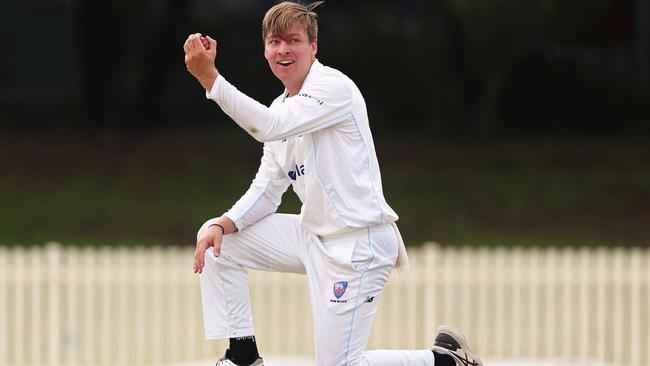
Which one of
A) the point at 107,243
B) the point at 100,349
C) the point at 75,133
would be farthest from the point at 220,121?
the point at 100,349

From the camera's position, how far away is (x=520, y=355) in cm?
1122

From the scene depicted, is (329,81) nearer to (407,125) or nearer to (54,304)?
(54,304)

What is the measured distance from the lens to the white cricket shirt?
502 cm

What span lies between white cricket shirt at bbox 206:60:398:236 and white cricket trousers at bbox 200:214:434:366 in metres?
0.09

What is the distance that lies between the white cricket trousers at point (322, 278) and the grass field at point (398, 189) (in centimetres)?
1075

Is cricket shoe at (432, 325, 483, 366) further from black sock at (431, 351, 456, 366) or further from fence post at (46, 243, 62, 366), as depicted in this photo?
fence post at (46, 243, 62, 366)

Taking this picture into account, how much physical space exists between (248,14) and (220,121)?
14.0 ft

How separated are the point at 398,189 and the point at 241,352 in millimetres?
13504

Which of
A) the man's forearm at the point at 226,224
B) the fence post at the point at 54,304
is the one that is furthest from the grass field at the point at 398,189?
the man's forearm at the point at 226,224

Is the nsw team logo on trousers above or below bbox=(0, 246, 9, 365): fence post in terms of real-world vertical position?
above

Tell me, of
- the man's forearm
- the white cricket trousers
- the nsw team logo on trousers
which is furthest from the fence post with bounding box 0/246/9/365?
the nsw team logo on trousers

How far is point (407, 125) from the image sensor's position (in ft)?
81.0

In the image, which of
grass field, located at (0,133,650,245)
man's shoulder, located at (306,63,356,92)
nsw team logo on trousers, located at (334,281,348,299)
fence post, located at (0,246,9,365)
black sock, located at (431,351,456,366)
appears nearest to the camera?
man's shoulder, located at (306,63,356,92)

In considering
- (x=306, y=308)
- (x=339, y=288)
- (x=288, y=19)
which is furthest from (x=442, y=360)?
(x=306, y=308)
